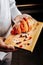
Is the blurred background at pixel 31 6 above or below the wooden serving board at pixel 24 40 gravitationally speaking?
below

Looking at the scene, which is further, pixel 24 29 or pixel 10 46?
pixel 24 29

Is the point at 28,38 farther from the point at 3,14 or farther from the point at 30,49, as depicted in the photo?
the point at 3,14

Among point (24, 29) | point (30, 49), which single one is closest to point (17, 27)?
point (24, 29)

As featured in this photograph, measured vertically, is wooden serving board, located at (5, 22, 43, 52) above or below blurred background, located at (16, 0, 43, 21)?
above

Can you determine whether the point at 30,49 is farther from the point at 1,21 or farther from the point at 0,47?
the point at 1,21

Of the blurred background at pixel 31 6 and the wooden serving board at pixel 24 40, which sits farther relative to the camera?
the blurred background at pixel 31 6

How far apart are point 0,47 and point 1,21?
176 millimetres

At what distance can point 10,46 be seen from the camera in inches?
21.8

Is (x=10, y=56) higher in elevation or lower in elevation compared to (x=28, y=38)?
lower

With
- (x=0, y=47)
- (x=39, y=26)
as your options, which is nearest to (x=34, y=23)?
(x=39, y=26)

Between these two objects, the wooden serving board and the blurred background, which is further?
the blurred background

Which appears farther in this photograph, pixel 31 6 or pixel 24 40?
pixel 31 6

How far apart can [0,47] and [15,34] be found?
0.10m

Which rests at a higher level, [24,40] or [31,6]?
[24,40]
